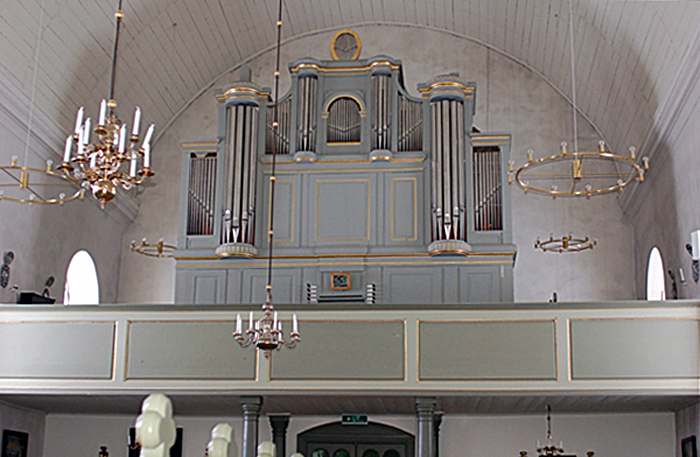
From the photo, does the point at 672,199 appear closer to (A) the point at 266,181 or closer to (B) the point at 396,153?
(B) the point at 396,153

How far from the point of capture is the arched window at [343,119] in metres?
15.2

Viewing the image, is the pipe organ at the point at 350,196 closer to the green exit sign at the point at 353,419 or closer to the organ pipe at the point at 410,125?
the organ pipe at the point at 410,125

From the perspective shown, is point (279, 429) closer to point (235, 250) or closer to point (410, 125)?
point (235, 250)

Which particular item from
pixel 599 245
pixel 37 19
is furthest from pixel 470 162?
pixel 37 19

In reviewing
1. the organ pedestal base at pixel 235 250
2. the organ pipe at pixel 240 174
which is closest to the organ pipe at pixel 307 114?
the organ pipe at pixel 240 174

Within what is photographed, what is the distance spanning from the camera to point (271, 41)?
1898 cm

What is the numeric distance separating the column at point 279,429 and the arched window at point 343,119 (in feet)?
15.5

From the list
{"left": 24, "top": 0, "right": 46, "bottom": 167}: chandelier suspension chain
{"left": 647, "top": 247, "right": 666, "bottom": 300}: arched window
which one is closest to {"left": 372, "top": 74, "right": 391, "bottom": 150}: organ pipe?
{"left": 647, "top": 247, "right": 666, "bottom": 300}: arched window

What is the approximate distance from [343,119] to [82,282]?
5931 millimetres

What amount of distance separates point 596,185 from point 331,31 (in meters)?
6.28

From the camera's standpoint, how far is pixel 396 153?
49.0ft

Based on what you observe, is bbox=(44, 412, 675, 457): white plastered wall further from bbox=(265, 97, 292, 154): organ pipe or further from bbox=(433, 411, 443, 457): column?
bbox=(265, 97, 292, 154): organ pipe

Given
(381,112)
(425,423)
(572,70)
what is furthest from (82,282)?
(572,70)

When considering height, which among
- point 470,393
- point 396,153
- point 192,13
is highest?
point 192,13
